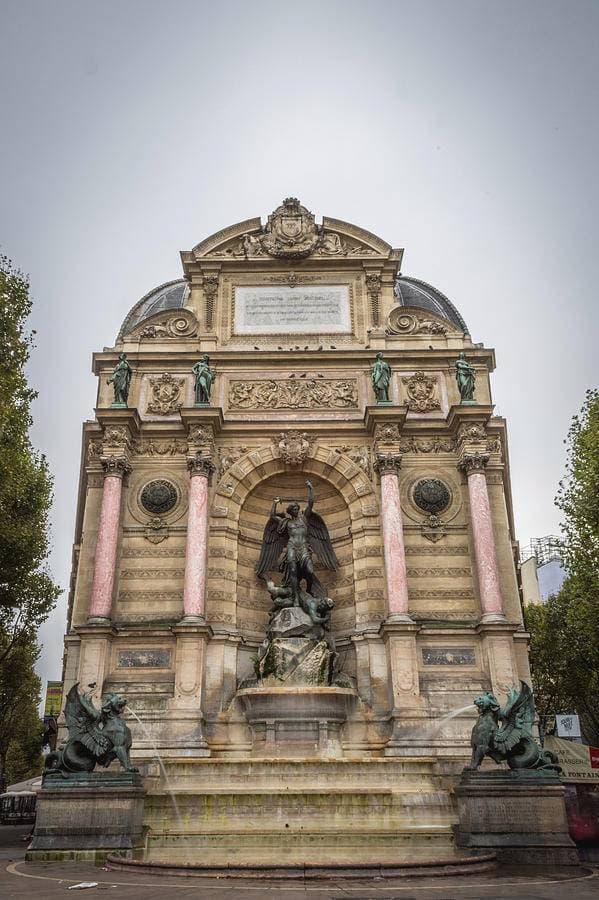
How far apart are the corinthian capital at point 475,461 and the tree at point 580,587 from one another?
2.49 m

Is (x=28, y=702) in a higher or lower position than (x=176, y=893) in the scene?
higher

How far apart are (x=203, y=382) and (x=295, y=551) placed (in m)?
5.78

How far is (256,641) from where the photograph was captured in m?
20.2

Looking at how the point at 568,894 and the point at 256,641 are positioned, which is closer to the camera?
the point at 568,894

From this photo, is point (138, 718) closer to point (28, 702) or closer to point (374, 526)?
point (374, 526)

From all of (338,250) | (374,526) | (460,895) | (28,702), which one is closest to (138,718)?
(374,526)

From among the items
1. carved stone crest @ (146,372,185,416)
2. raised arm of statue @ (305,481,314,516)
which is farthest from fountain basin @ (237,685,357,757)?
carved stone crest @ (146,372,185,416)

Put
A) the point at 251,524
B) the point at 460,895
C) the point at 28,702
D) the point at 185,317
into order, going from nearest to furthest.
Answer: the point at 460,895, the point at 251,524, the point at 185,317, the point at 28,702

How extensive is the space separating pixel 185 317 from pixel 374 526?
9293 millimetres

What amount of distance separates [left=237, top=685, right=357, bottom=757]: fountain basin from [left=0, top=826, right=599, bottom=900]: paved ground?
6959 mm

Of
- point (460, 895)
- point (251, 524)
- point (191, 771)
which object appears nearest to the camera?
point (460, 895)

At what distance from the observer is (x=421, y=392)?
877 inches

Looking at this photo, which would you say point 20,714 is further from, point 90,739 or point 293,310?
point 90,739

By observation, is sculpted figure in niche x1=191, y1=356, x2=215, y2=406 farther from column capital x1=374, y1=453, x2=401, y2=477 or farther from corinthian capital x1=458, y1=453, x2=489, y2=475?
corinthian capital x1=458, y1=453, x2=489, y2=475
